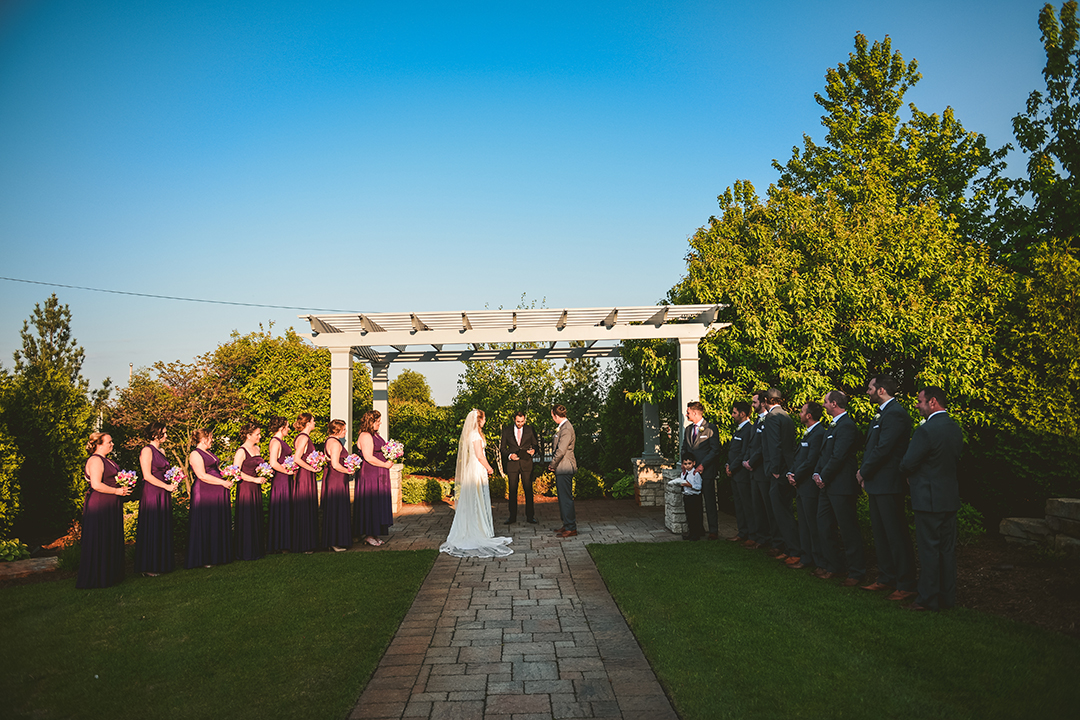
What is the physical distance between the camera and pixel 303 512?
873cm

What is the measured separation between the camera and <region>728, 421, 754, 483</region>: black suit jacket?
8.54 metres

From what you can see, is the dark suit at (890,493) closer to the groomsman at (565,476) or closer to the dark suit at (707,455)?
the dark suit at (707,455)

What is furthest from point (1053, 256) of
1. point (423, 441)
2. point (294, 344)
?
point (294, 344)

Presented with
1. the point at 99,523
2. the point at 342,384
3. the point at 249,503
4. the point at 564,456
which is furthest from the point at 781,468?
the point at 99,523

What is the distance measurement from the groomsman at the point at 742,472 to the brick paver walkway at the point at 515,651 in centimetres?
238

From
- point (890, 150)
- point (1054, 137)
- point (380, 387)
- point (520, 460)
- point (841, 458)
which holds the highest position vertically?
point (890, 150)

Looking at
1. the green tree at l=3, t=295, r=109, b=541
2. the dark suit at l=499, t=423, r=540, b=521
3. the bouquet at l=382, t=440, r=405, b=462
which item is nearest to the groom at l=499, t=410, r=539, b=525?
the dark suit at l=499, t=423, r=540, b=521

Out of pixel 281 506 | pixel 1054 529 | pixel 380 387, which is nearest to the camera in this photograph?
pixel 1054 529

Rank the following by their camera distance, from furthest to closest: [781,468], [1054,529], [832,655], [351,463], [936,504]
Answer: [351,463]
[781,468]
[1054,529]
[936,504]
[832,655]

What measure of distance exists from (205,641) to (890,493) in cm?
621

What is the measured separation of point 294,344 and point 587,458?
10.4 metres

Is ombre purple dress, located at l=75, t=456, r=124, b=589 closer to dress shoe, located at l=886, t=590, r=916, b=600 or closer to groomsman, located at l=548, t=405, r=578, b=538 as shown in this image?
groomsman, located at l=548, t=405, r=578, b=538

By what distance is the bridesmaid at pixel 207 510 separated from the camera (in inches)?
305

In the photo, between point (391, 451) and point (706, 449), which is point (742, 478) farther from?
point (391, 451)
